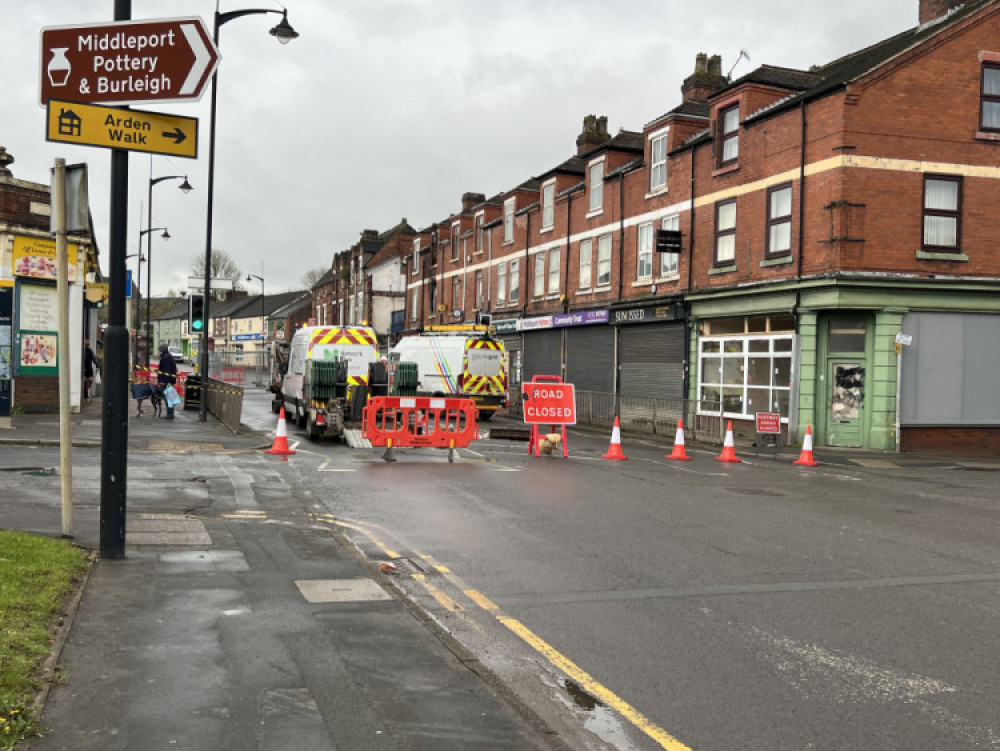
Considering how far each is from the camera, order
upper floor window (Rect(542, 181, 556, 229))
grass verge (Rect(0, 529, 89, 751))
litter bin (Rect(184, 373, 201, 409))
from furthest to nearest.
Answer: upper floor window (Rect(542, 181, 556, 229))
litter bin (Rect(184, 373, 201, 409))
grass verge (Rect(0, 529, 89, 751))

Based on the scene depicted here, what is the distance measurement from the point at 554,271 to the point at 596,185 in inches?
177

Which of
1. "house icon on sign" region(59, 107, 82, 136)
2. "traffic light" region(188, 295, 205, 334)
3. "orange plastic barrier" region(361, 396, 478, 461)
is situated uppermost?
"house icon on sign" region(59, 107, 82, 136)

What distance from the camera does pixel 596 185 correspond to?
33125 millimetres

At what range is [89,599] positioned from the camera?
19.5ft

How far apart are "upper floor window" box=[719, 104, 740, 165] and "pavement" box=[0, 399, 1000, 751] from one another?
19.6m

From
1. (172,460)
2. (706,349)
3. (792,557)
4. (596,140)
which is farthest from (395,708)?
(596,140)

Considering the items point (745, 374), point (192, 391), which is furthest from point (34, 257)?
point (745, 374)

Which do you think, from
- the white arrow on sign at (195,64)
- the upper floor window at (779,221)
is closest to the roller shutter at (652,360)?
the upper floor window at (779,221)

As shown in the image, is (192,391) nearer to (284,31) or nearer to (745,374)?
(284,31)

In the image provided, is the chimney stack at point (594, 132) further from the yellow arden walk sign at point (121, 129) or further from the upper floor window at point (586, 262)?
the yellow arden walk sign at point (121, 129)

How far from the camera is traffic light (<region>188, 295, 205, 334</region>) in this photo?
2427 centimetres

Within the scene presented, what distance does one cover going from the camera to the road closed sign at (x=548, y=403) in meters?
18.9

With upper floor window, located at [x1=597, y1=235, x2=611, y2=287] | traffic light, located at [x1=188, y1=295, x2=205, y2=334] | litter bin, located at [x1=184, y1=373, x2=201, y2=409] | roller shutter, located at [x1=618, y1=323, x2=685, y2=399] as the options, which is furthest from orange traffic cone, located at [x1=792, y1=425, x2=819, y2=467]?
litter bin, located at [x1=184, y1=373, x2=201, y2=409]

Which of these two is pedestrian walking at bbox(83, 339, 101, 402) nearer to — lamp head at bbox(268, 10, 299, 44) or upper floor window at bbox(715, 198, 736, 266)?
lamp head at bbox(268, 10, 299, 44)
